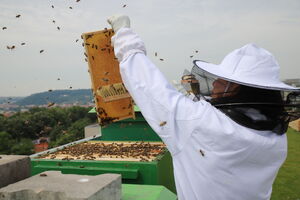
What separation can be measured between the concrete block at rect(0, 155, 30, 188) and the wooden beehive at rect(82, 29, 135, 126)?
2.92 ft

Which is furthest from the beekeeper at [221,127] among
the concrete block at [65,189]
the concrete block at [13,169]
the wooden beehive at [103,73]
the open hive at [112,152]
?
the open hive at [112,152]

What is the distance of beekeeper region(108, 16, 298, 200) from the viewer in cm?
173

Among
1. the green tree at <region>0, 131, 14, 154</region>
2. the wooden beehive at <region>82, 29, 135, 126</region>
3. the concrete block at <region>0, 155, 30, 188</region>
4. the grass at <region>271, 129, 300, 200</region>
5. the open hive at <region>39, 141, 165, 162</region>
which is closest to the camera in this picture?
the concrete block at <region>0, 155, 30, 188</region>

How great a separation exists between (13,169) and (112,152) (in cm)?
232

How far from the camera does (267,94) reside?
1882mm

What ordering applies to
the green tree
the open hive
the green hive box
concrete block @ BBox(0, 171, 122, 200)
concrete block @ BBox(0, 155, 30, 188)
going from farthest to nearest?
the green tree → the open hive → the green hive box → concrete block @ BBox(0, 155, 30, 188) → concrete block @ BBox(0, 171, 122, 200)

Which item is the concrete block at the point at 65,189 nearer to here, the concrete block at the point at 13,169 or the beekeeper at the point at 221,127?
the concrete block at the point at 13,169

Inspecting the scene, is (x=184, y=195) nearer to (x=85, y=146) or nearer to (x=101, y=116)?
(x=101, y=116)

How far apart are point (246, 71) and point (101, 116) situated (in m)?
1.90

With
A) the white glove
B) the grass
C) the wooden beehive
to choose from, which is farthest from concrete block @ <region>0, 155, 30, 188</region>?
the grass

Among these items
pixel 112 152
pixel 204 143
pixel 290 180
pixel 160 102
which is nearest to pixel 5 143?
pixel 112 152

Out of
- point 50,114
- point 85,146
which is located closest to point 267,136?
point 85,146

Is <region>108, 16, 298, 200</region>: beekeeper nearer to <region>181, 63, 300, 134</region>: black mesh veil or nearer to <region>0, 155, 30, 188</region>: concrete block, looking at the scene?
<region>181, 63, 300, 134</region>: black mesh veil

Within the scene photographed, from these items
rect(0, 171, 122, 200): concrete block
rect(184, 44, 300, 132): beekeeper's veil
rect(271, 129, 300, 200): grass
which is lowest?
rect(271, 129, 300, 200): grass
